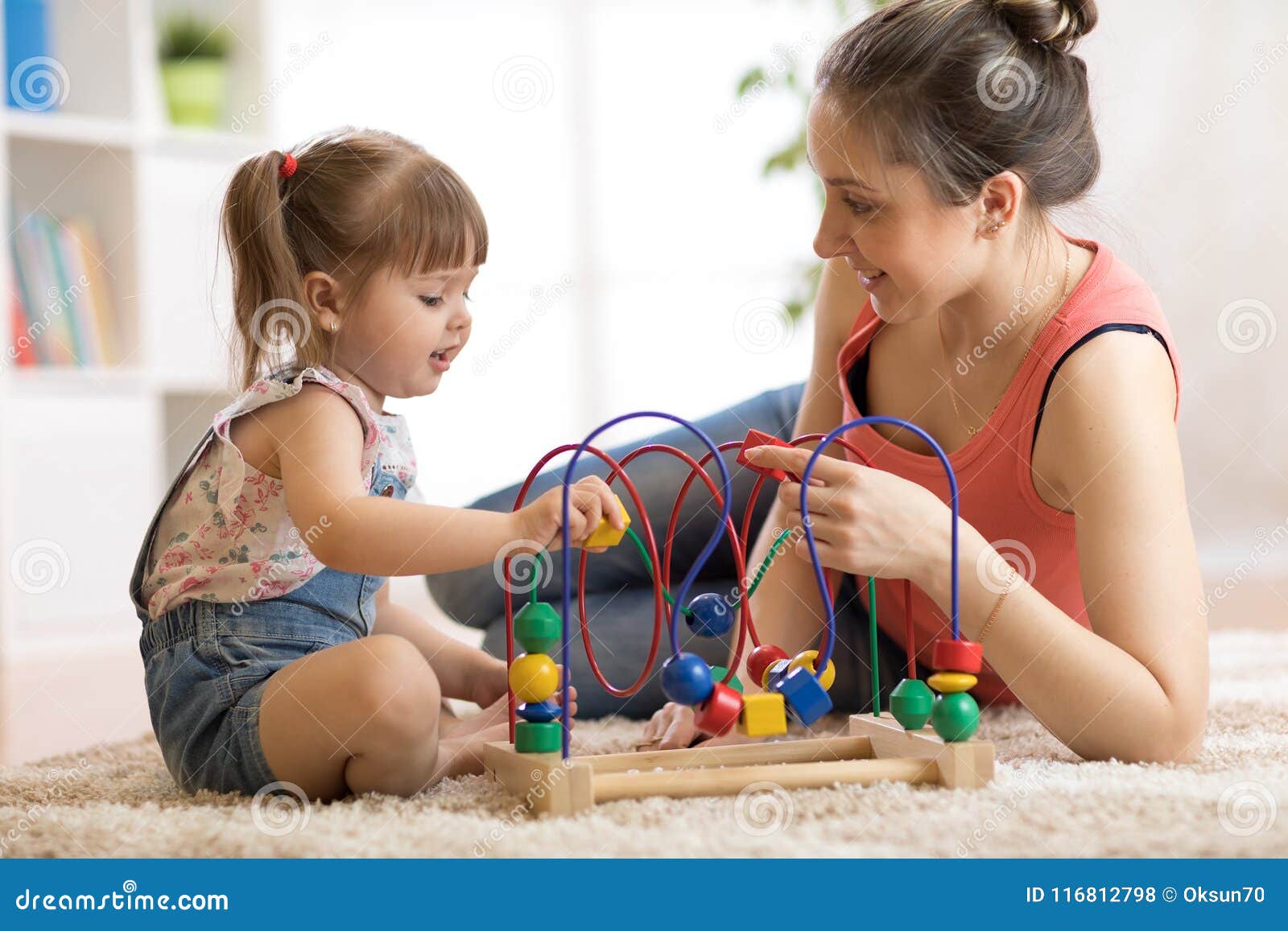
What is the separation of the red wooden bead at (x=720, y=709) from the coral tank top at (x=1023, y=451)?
0.72 feet

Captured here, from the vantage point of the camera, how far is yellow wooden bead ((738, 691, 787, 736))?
34.6 inches

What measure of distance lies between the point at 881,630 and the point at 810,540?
23.3 inches

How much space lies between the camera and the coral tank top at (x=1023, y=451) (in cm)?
108

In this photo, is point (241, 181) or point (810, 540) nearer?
point (810, 540)

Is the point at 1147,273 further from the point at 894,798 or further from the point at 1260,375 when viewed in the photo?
the point at 894,798

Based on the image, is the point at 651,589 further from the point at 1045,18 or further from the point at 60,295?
the point at 60,295

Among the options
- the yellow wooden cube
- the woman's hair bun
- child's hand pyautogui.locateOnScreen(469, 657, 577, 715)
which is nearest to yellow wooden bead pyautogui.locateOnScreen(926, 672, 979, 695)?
the yellow wooden cube

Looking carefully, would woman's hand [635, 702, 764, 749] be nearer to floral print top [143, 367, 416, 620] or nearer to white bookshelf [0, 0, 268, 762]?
floral print top [143, 367, 416, 620]

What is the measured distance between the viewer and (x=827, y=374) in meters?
1.40

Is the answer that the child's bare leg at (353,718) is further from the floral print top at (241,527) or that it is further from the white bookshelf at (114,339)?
the white bookshelf at (114,339)

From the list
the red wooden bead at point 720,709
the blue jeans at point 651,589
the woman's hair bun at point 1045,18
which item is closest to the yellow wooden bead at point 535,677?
the red wooden bead at point 720,709
